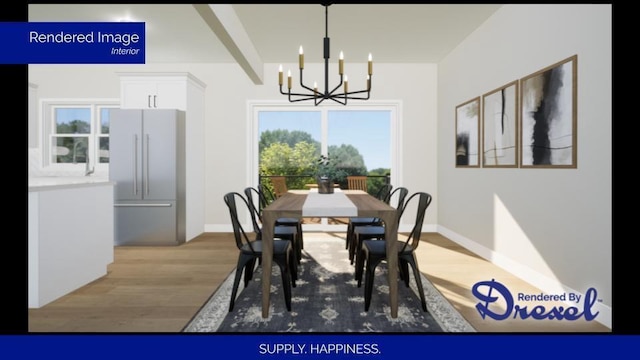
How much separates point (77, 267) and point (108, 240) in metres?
0.47

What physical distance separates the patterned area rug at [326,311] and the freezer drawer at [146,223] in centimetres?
181

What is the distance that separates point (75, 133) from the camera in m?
5.62

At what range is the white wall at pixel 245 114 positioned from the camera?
18.5 ft

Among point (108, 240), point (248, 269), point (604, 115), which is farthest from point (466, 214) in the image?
point (108, 240)

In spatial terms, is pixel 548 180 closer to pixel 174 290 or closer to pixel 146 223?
pixel 174 290

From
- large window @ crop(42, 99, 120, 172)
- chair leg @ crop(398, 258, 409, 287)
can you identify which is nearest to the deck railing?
large window @ crop(42, 99, 120, 172)

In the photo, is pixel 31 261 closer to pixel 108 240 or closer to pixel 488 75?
pixel 108 240

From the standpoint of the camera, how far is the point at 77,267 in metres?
3.01

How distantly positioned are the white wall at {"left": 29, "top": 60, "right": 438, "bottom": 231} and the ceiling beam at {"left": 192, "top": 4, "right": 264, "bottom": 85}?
0.64 meters

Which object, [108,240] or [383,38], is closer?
[108,240]

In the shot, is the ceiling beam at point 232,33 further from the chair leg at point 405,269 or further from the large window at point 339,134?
the chair leg at point 405,269

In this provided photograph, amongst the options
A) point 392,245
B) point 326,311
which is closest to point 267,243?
point 326,311

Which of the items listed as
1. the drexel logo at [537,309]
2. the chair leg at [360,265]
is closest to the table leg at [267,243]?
the chair leg at [360,265]

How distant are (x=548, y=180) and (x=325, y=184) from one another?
197 centimetres
